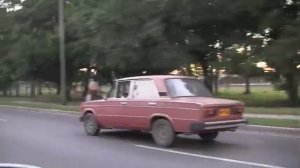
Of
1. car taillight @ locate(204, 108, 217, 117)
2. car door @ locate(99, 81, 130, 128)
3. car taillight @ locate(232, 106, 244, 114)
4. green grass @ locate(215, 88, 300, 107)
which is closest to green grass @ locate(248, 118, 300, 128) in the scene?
car taillight @ locate(232, 106, 244, 114)

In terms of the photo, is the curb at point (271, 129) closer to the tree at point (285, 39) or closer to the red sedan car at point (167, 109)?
the red sedan car at point (167, 109)

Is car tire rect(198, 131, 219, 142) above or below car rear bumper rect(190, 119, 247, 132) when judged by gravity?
below

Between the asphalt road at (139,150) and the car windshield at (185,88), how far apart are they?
3.88 ft

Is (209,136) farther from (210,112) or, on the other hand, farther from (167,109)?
(210,112)

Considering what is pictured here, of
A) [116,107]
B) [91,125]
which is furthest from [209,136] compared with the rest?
[91,125]

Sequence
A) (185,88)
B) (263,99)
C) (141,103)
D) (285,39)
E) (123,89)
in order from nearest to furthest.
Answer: (185,88)
(141,103)
(123,89)
(285,39)
(263,99)

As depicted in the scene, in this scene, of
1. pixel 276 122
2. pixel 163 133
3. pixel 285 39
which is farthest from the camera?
pixel 285 39

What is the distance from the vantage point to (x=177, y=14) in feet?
82.8

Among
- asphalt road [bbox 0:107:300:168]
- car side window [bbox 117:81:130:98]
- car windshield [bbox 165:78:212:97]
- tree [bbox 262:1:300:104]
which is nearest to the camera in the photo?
asphalt road [bbox 0:107:300:168]

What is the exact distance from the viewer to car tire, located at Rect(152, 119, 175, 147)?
11961 mm

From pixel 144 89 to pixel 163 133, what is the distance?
1410 millimetres

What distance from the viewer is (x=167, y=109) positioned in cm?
1201

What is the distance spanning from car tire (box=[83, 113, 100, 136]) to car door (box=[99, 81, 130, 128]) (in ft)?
1.19

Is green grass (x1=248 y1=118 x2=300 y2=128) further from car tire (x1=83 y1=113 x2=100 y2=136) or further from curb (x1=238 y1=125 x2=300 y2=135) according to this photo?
car tire (x1=83 y1=113 x2=100 y2=136)
